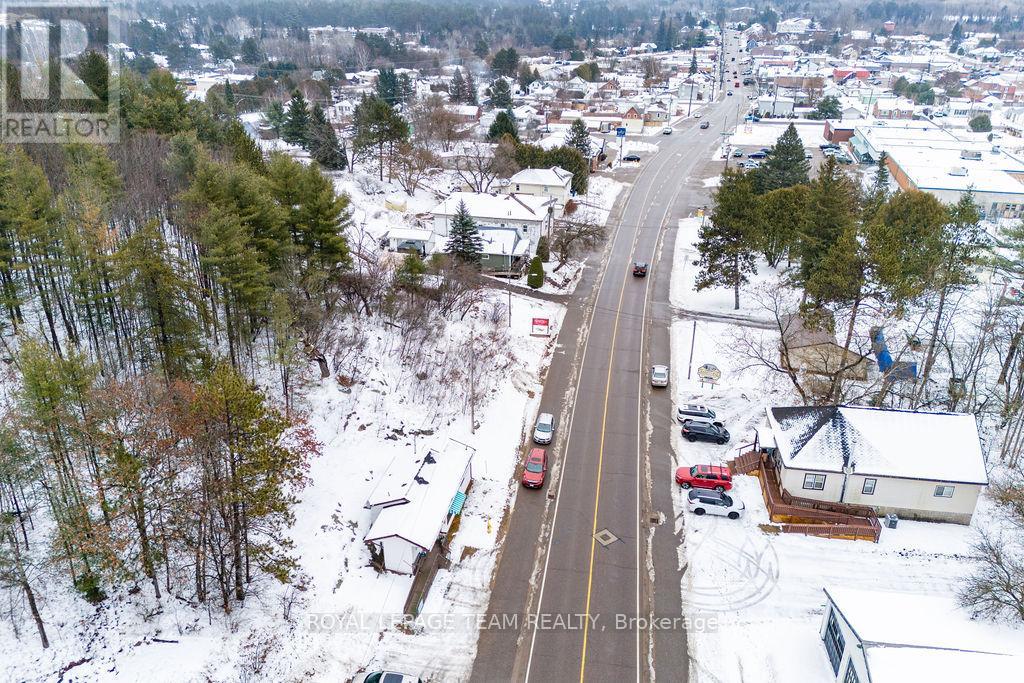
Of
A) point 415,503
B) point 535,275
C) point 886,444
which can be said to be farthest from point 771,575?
→ point 535,275

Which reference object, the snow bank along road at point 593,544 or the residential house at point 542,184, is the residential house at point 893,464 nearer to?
the snow bank along road at point 593,544

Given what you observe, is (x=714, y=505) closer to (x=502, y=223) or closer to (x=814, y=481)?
(x=814, y=481)

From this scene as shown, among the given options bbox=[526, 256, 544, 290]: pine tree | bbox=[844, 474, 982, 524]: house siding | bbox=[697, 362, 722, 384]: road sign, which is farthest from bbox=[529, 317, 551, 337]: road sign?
bbox=[844, 474, 982, 524]: house siding

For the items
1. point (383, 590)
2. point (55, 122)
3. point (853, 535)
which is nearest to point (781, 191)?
point (853, 535)

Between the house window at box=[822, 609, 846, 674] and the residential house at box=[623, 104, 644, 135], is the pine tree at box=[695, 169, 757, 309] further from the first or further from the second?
the residential house at box=[623, 104, 644, 135]

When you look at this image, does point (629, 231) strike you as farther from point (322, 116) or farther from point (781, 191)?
point (322, 116)
